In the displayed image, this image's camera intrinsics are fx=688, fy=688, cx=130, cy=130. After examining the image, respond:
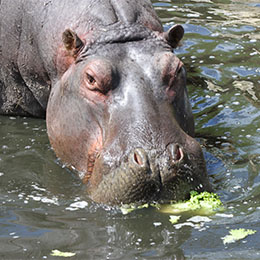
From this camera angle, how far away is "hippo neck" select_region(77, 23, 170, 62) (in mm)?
6742

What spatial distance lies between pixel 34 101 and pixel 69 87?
1886 millimetres

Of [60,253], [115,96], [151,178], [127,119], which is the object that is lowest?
[60,253]

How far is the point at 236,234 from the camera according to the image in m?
5.50

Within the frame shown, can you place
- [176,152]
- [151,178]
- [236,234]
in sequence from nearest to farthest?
[236,234], [151,178], [176,152]

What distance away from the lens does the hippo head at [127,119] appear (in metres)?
5.82

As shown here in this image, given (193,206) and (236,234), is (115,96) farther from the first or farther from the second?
(236,234)

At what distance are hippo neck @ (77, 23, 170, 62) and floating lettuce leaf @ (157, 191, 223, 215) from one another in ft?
5.55

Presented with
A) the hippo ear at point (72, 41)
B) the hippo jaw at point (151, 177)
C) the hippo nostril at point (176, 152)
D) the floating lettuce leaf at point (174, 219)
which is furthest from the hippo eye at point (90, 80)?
the floating lettuce leaf at point (174, 219)

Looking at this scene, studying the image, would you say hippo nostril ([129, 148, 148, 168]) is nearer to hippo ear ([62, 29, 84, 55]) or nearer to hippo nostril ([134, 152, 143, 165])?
hippo nostril ([134, 152, 143, 165])

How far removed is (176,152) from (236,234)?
0.85 metres

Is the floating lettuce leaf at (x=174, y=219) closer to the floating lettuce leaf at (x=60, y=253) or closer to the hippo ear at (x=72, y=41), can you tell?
the floating lettuce leaf at (x=60, y=253)

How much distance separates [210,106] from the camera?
8.98m

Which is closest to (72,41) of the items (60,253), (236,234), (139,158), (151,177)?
(139,158)

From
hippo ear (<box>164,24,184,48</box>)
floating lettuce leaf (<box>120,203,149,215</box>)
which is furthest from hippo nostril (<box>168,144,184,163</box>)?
hippo ear (<box>164,24,184,48</box>)
